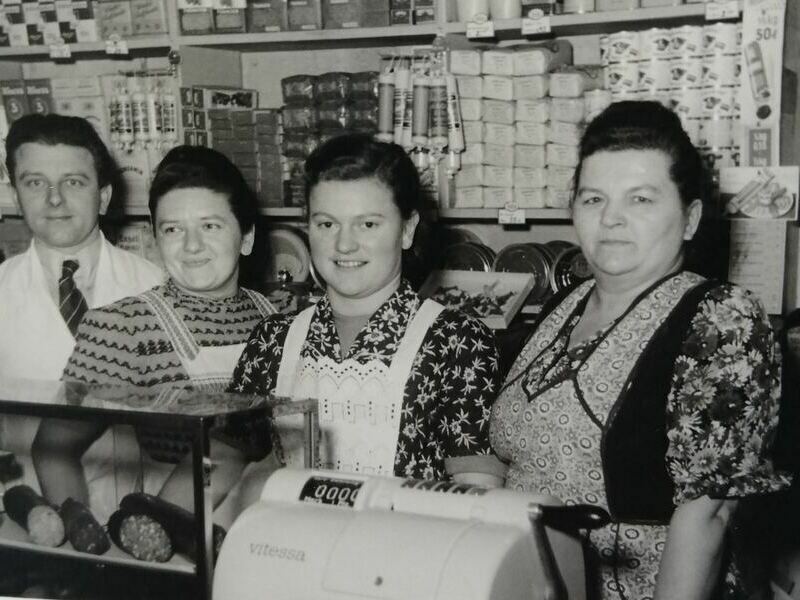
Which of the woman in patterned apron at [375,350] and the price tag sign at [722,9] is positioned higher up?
the price tag sign at [722,9]

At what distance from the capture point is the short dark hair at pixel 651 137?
157 centimetres

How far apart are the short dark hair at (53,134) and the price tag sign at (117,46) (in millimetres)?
1054

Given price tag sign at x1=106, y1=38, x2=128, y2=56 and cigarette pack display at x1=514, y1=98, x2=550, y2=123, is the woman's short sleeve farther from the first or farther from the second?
price tag sign at x1=106, y1=38, x2=128, y2=56

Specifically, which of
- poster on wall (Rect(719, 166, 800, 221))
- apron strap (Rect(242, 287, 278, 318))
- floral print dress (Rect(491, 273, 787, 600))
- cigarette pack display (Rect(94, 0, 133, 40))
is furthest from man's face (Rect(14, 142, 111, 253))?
poster on wall (Rect(719, 166, 800, 221))

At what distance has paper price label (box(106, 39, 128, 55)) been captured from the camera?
10.9 ft

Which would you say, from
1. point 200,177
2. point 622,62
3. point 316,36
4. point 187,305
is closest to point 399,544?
point 187,305

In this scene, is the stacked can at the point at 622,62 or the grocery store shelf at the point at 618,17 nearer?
the grocery store shelf at the point at 618,17

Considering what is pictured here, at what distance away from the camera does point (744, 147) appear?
98.9 inches

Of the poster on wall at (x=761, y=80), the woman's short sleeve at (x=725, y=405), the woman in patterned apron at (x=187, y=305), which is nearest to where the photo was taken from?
the woman's short sleeve at (x=725, y=405)

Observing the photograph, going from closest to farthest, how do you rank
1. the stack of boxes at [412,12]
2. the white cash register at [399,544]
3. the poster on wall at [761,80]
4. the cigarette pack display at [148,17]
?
1. the white cash register at [399,544]
2. the poster on wall at [761,80]
3. the stack of boxes at [412,12]
4. the cigarette pack display at [148,17]

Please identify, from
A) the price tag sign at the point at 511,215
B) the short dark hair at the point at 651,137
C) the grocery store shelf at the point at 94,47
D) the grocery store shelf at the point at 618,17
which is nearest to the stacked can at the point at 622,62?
the grocery store shelf at the point at 618,17

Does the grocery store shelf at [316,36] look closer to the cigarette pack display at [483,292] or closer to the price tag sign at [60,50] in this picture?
the price tag sign at [60,50]

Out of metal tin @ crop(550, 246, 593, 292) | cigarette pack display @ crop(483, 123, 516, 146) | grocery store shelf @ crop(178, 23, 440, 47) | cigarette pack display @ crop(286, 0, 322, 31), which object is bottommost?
metal tin @ crop(550, 246, 593, 292)

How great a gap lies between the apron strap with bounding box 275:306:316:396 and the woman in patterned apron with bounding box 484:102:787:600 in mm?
Answer: 399
